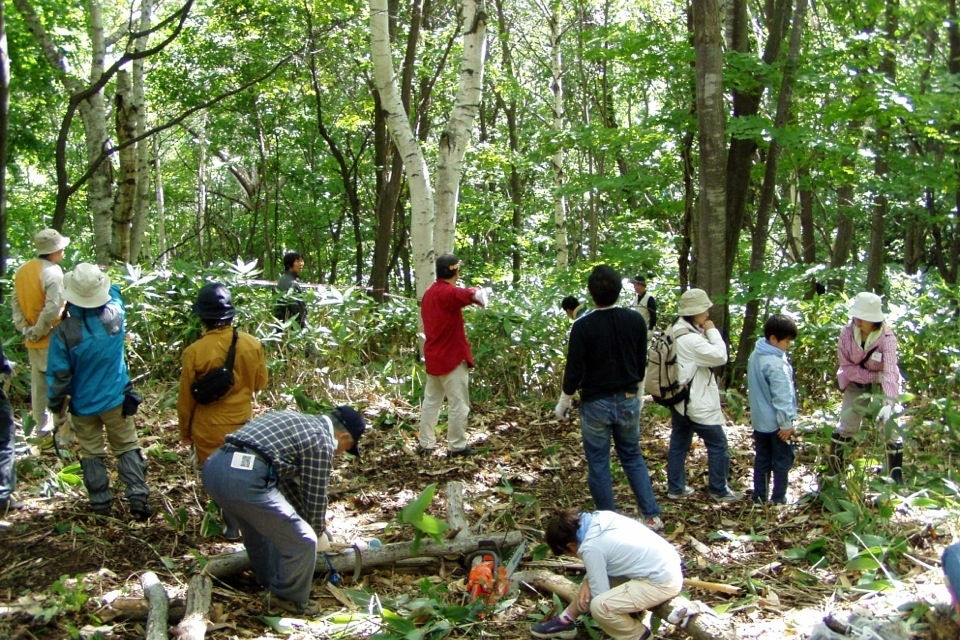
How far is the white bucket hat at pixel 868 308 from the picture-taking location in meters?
6.16

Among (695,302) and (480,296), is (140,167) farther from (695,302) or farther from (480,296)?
(695,302)

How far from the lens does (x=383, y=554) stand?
5.27 m

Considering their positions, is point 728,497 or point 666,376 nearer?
point 666,376

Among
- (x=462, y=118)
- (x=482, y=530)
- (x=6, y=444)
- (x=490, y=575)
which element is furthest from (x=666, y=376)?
(x=6, y=444)

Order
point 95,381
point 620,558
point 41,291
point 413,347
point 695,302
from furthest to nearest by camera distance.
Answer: point 413,347 → point 41,291 → point 695,302 → point 95,381 → point 620,558

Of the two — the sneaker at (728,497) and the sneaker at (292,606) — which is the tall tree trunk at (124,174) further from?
the sneaker at (728,497)

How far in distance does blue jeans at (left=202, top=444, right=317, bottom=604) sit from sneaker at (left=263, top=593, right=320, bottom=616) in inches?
1.3

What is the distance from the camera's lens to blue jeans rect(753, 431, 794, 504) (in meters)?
6.18

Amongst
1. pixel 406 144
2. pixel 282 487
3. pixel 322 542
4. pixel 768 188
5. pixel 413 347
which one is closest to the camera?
pixel 282 487

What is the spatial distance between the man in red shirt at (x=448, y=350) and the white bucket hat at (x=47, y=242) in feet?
9.95

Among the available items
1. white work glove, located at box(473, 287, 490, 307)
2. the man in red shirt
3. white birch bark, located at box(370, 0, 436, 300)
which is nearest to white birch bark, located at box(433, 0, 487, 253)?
white birch bark, located at box(370, 0, 436, 300)

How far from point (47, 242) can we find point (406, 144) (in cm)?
382

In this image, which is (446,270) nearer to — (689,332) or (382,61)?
(689,332)

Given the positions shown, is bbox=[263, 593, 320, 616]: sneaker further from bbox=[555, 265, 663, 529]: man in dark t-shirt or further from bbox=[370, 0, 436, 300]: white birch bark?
bbox=[370, 0, 436, 300]: white birch bark
